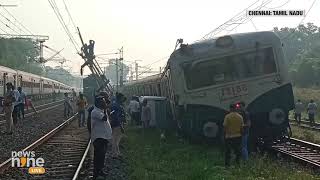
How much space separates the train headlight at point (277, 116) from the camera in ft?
43.0

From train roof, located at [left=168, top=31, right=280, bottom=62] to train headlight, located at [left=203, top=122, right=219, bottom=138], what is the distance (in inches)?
80.2

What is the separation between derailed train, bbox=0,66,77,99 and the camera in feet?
114

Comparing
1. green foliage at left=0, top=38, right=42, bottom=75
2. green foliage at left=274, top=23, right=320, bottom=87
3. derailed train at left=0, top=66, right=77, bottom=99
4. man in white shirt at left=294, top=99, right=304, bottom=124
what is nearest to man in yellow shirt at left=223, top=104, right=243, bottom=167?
man in white shirt at left=294, top=99, right=304, bottom=124

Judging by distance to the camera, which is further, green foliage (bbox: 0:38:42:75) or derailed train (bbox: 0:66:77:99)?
green foliage (bbox: 0:38:42:75)

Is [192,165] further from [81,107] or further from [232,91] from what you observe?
[81,107]

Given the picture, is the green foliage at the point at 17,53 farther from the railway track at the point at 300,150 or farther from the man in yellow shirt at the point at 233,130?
the man in yellow shirt at the point at 233,130

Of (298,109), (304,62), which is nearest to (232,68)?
(298,109)

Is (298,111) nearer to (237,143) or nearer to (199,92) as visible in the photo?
(199,92)

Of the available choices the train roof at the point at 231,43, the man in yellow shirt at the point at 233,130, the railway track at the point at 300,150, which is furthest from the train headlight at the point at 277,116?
the man in yellow shirt at the point at 233,130

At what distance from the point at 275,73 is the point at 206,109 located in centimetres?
226

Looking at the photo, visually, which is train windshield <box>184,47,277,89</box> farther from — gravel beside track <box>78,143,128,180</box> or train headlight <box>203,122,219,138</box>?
gravel beside track <box>78,143,128,180</box>

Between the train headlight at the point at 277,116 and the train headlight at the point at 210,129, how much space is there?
5.31ft

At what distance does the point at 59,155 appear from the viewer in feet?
42.3

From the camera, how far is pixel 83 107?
2078 centimetres
